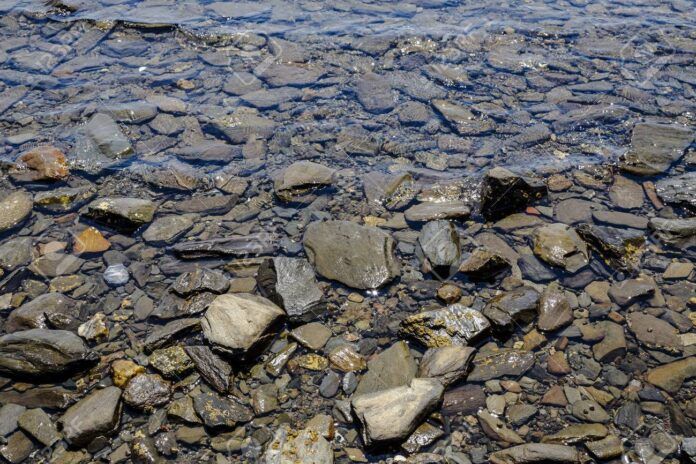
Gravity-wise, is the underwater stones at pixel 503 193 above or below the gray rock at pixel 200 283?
above

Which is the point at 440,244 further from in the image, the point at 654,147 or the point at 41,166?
the point at 41,166

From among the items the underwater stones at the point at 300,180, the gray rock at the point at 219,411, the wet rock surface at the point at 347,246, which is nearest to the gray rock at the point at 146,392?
the wet rock surface at the point at 347,246

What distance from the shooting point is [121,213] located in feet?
15.4

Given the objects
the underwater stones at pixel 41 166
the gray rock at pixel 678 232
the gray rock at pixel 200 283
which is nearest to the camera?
the gray rock at pixel 200 283

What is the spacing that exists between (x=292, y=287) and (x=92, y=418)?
1526mm

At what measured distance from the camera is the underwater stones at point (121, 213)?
185 inches

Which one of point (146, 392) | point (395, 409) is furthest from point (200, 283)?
point (395, 409)

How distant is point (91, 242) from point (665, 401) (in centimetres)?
439

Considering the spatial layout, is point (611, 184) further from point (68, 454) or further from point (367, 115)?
point (68, 454)

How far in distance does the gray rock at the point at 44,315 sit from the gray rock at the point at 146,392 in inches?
30.6

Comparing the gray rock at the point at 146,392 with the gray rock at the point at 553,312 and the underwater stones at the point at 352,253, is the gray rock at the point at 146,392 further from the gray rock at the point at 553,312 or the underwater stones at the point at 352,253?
the gray rock at the point at 553,312

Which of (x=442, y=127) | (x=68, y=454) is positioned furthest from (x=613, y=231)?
(x=68, y=454)

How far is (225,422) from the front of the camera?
331 centimetres

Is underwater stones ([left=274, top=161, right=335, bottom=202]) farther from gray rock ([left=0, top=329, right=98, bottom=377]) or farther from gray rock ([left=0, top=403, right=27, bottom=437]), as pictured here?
gray rock ([left=0, top=403, right=27, bottom=437])
